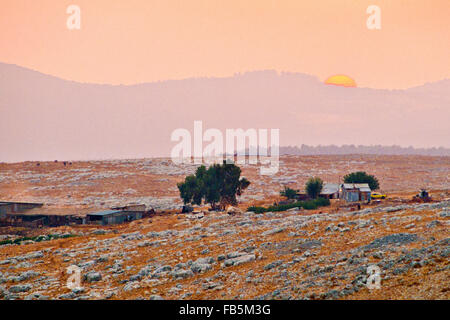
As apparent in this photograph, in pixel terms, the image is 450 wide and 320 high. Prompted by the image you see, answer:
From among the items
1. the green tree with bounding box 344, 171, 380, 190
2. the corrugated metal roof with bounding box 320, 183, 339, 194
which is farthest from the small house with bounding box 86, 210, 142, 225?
the green tree with bounding box 344, 171, 380, 190

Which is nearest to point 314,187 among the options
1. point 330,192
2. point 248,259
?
point 330,192

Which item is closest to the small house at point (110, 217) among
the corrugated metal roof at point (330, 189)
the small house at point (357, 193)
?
the small house at point (357, 193)

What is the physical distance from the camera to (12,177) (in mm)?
121312

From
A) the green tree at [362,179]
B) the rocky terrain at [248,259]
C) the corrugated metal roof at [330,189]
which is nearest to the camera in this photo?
the rocky terrain at [248,259]

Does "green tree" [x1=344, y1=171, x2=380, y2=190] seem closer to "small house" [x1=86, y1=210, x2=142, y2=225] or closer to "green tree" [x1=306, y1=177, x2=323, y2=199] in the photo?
"green tree" [x1=306, y1=177, x2=323, y2=199]

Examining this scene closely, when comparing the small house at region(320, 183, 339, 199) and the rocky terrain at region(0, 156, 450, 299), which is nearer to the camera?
the rocky terrain at region(0, 156, 450, 299)

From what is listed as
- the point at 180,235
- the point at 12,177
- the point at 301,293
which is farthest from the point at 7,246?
the point at 12,177

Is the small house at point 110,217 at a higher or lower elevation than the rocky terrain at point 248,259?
lower

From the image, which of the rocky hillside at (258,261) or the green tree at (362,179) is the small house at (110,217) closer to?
the rocky hillside at (258,261)

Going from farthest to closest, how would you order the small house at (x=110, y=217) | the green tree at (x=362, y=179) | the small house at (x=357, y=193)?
the green tree at (x=362, y=179)
the small house at (x=357, y=193)
the small house at (x=110, y=217)

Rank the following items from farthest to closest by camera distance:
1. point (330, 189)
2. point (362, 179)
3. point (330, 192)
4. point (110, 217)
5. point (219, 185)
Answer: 1. point (330, 189)
2. point (362, 179)
3. point (330, 192)
4. point (219, 185)
5. point (110, 217)

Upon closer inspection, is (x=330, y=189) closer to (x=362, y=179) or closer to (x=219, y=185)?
(x=362, y=179)

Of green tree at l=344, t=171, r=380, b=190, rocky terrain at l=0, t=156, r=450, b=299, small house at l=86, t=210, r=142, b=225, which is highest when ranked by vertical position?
green tree at l=344, t=171, r=380, b=190
